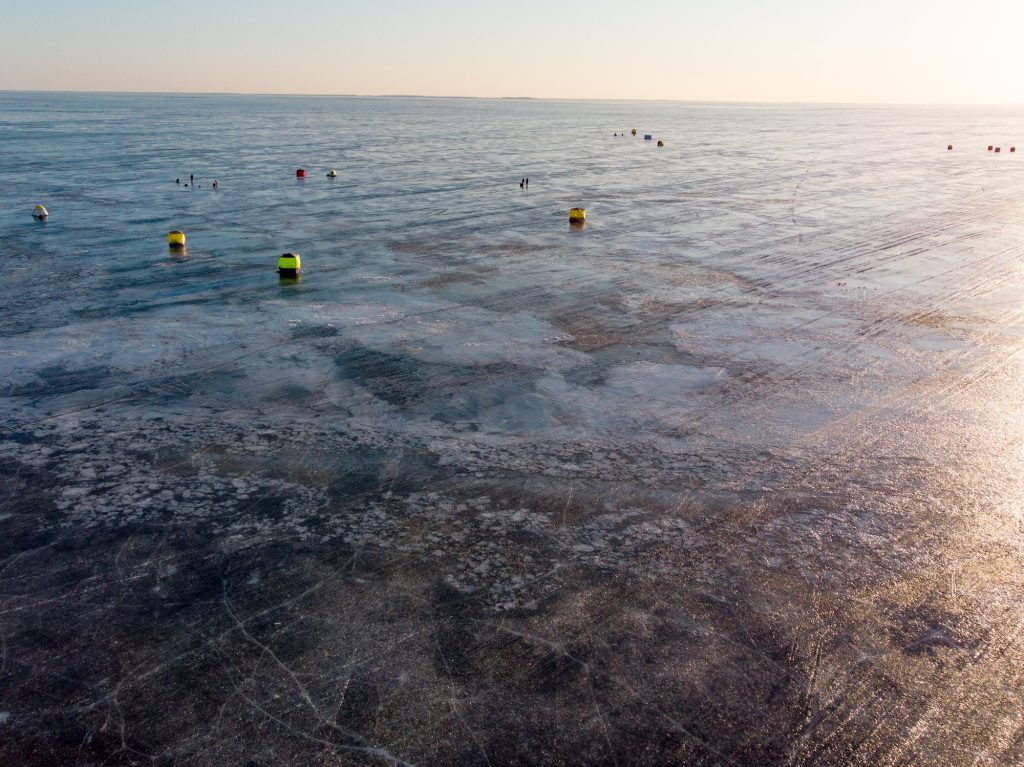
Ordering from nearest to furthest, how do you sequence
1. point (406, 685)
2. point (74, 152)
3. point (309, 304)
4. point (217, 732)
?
point (217, 732), point (406, 685), point (309, 304), point (74, 152)

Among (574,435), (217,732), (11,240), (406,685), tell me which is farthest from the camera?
(11,240)

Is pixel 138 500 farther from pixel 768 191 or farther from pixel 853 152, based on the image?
pixel 853 152

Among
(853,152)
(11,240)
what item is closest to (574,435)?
(11,240)

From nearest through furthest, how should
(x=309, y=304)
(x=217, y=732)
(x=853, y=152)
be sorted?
(x=217, y=732) < (x=309, y=304) < (x=853, y=152)

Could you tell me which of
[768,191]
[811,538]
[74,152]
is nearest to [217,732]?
[811,538]

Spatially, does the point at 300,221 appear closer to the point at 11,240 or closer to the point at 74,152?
the point at 11,240

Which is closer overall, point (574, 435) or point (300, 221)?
point (574, 435)
